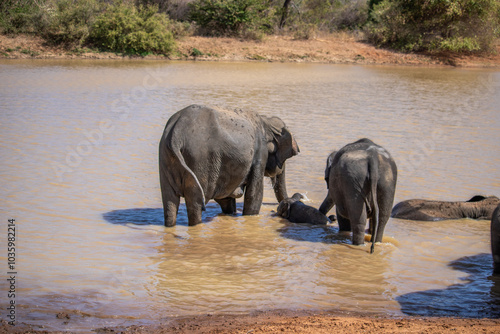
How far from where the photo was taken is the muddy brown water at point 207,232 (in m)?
5.31

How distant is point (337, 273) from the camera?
6.14m

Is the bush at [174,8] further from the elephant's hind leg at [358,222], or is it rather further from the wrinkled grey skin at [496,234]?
the wrinkled grey skin at [496,234]

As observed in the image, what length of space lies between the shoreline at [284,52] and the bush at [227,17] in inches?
53.7

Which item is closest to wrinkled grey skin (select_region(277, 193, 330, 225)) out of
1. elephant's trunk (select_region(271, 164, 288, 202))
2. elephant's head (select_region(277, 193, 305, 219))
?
elephant's head (select_region(277, 193, 305, 219))

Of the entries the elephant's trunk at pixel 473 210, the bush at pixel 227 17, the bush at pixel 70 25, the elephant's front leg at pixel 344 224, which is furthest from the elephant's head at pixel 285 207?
the bush at pixel 227 17

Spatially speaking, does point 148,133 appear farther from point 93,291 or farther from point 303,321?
point 303,321

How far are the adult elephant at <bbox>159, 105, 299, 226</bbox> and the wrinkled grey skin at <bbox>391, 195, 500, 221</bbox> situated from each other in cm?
214

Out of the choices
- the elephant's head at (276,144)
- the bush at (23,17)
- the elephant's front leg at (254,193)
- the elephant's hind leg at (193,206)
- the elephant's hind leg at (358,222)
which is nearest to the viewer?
the elephant's hind leg at (358,222)

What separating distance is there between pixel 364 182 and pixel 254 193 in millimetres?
1801

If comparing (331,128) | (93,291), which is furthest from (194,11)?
(93,291)

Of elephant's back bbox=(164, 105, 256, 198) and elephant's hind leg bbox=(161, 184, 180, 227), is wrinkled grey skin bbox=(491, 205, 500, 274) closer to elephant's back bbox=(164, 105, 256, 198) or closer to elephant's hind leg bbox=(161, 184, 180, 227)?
elephant's back bbox=(164, 105, 256, 198)

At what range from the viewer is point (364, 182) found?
648 cm

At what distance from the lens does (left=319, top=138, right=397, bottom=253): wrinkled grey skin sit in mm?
6477

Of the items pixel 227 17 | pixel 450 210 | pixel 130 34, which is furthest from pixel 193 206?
pixel 227 17
